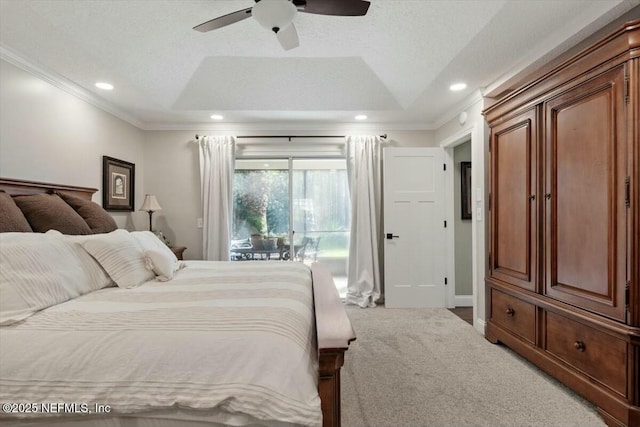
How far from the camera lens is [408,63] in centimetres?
276

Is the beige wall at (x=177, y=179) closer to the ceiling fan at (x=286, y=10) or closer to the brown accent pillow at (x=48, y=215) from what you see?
the brown accent pillow at (x=48, y=215)

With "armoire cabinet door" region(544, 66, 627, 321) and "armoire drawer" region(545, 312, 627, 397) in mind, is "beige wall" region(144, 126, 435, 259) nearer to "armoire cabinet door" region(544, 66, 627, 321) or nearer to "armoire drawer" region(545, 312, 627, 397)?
"armoire cabinet door" region(544, 66, 627, 321)

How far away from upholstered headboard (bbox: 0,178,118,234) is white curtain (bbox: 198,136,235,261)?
1.49 meters

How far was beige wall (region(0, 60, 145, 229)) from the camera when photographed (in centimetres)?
235

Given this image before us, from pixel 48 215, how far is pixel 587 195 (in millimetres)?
3596

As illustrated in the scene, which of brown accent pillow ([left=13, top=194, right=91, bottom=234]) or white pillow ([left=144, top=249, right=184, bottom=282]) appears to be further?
brown accent pillow ([left=13, top=194, right=91, bottom=234])

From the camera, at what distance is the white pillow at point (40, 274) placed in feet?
4.22

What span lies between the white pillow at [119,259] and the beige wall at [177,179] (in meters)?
2.38

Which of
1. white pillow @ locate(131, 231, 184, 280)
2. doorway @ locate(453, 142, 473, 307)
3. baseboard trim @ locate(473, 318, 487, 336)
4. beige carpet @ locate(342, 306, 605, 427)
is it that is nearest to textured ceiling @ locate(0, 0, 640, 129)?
doorway @ locate(453, 142, 473, 307)

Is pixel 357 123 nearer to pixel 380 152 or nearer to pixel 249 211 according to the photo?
pixel 380 152

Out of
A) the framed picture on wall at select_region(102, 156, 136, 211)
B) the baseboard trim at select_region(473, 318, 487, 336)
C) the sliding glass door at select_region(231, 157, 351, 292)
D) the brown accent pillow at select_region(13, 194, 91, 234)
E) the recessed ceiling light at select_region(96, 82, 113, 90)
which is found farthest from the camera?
the sliding glass door at select_region(231, 157, 351, 292)

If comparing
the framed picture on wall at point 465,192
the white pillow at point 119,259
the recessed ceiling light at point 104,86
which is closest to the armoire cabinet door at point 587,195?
the framed picture on wall at point 465,192

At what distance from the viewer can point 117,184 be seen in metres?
3.66

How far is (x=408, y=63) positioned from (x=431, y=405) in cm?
272
